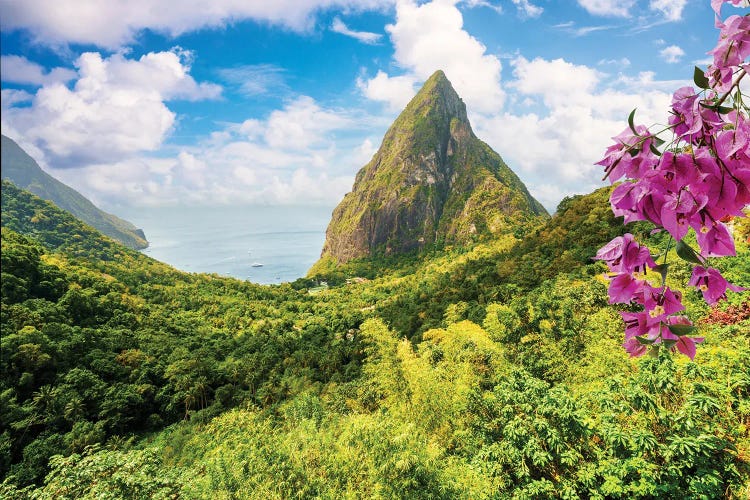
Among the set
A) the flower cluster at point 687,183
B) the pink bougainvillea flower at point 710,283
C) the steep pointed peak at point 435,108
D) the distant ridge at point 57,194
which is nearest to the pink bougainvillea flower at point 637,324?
the flower cluster at point 687,183

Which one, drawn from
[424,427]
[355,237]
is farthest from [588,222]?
[355,237]

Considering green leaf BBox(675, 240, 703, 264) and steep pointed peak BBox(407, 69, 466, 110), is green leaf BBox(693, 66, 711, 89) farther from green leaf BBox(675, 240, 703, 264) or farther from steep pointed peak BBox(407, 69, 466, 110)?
steep pointed peak BBox(407, 69, 466, 110)

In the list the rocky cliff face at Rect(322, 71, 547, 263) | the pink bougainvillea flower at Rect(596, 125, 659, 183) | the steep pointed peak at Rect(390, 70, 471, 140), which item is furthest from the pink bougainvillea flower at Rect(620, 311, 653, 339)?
the steep pointed peak at Rect(390, 70, 471, 140)

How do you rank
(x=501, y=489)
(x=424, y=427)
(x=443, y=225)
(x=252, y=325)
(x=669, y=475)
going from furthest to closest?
(x=443, y=225), (x=252, y=325), (x=424, y=427), (x=501, y=489), (x=669, y=475)

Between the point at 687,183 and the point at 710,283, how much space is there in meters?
0.47

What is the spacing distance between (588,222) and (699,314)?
82.7 feet

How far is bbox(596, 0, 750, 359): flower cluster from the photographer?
2.49ft

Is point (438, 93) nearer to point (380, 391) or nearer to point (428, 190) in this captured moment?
point (428, 190)

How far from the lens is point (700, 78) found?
0.93 m

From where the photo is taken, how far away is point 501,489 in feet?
22.0

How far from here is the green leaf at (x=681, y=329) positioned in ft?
3.10

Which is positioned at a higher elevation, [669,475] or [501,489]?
[669,475]

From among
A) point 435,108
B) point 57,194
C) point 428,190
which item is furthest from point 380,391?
point 57,194

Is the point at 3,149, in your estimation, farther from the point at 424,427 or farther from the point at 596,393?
the point at 424,427
